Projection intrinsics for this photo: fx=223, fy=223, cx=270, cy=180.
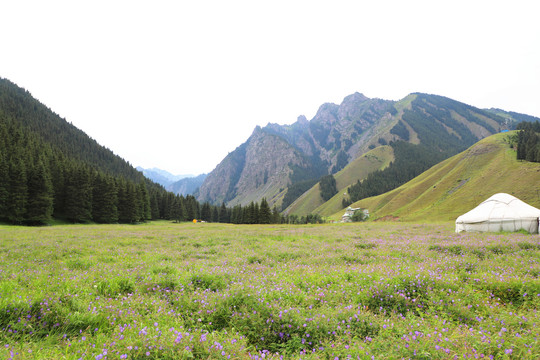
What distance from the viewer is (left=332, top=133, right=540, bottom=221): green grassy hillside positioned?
8188 centimetres

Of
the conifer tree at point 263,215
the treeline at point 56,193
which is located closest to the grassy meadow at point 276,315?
the treeline at point 56,193

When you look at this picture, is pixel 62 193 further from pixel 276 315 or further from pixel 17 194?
pixel 276 315

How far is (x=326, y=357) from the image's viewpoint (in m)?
3.88

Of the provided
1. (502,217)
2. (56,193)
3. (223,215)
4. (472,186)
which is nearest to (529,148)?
(472,186)

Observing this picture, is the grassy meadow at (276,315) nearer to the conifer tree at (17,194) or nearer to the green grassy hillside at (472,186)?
the conifer tree at (17,194)

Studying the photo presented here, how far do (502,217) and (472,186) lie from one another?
10235cm

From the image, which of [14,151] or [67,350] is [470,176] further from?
[14,151]

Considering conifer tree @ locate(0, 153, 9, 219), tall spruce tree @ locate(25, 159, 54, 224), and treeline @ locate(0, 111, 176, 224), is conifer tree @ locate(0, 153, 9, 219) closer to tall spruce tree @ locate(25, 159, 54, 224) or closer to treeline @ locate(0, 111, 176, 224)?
treeline @ locate(0, 111, 176, 224)

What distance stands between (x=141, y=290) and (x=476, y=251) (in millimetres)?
15019

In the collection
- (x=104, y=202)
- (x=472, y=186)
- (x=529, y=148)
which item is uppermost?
(x=529, y=148)

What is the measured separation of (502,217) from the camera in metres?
21.6

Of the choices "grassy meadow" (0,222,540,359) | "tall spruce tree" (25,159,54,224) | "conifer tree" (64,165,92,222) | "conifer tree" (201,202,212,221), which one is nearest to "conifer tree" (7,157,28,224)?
"tall spruce tree" (25,159,54,224)

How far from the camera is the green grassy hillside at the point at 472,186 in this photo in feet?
269

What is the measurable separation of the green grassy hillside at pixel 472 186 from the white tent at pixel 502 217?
218 feet
